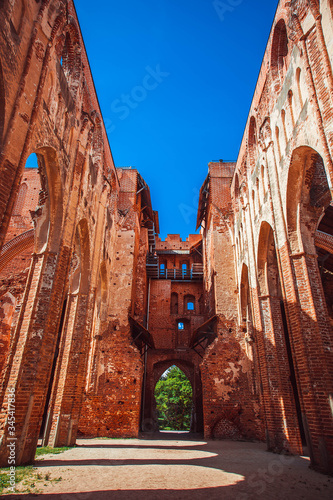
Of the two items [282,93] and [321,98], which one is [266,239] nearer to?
[282,93]

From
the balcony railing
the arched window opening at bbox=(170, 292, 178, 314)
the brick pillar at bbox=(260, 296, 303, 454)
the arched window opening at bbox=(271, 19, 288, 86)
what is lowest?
the brick pillar at bbox=(260, 296, 303, 454)

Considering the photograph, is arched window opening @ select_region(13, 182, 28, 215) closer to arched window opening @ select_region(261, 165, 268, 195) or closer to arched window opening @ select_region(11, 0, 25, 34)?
arched window opening @ select_region(11, 0, 25, 34)

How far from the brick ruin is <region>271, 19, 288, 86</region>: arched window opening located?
4cm

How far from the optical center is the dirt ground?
4867 millimetres

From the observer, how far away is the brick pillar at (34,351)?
21.6ft

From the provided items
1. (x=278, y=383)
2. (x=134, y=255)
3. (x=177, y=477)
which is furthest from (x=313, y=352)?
(x=134, y=255)

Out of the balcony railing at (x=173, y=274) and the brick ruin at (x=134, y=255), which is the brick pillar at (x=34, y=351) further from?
the balcony railing at (x=173, y=274)

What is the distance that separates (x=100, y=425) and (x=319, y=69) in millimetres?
14161

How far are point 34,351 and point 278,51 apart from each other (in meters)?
11.2

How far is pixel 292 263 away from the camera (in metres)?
8.33

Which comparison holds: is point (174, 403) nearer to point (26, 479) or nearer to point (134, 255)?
point (134, 255)

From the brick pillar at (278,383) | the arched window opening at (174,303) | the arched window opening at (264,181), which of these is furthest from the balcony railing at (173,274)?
the arched window opening at (264,181)

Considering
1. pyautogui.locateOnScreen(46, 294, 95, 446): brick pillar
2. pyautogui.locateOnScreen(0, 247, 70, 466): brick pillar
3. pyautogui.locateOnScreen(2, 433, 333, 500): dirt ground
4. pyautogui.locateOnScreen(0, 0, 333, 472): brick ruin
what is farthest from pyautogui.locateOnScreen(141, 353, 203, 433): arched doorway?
pyautogui.locateOnScreen(0, 247, 70, 466): brick pillar

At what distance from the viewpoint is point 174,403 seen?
108ft
